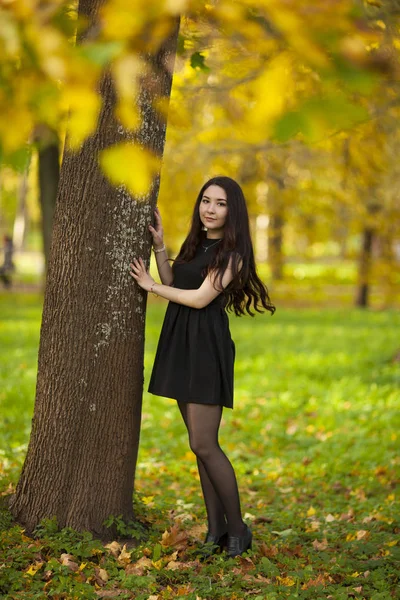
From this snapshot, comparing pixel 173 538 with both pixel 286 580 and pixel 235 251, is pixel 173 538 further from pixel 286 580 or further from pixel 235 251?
pixel 235 251

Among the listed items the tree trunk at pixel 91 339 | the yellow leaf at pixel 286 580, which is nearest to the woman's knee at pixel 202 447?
the tree trunk at pixel 91 339

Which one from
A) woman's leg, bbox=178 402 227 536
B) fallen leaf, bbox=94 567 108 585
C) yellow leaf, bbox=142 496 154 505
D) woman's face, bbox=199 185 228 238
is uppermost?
woman's face, bbox=199 185 228 238

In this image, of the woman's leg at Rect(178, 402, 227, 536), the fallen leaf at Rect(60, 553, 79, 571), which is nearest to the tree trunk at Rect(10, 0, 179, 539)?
the fallen leaf at Rect(60, 553, 79, 571)

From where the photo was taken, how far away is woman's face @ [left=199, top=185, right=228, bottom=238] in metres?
4.21

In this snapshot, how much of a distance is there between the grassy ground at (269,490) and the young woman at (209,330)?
348 mm

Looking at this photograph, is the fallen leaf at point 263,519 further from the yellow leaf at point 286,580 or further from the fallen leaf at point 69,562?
the fallen leaf at point 69,562

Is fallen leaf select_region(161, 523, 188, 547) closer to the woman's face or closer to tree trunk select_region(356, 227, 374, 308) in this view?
the woman's face

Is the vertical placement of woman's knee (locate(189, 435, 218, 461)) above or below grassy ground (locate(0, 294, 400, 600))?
above

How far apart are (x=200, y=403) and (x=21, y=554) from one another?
3.87 feet

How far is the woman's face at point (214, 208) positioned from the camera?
13.8 ft

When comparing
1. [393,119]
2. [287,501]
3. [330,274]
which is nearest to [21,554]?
[287,501]

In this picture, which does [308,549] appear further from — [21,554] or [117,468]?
[21,554]

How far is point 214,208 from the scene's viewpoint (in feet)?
13.8

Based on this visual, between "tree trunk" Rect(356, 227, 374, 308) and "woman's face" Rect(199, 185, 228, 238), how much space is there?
1419 cm
